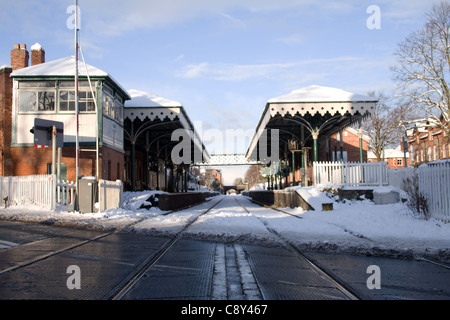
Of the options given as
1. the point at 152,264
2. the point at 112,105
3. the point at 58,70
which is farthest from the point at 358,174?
the point at 152,264

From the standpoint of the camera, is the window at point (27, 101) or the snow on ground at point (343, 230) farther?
the window at point (27, 101)

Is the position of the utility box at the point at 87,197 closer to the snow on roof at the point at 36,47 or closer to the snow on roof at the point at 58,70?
the snow on roof at the point at 58,70

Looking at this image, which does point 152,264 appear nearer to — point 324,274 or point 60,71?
point 324,274

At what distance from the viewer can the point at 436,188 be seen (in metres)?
13.1

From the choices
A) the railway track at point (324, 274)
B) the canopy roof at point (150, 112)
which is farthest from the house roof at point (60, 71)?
the railway track at point (324, 274)

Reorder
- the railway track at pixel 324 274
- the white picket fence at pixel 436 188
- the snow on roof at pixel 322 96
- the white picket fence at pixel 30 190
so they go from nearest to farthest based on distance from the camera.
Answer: the railway track at pixel 324 274, the white picket fence at pixel 436 188, the white picket fence at pixel 30 190, the snow on roof at pixel 322 96

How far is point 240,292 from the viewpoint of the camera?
4.67 metres

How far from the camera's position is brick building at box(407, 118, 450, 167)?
55.1 m

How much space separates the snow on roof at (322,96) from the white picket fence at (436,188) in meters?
11.4

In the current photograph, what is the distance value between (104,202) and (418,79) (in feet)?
87.7

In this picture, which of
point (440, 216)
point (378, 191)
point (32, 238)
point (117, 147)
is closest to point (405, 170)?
point (378, 191)

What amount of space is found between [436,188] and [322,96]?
13.6 meters

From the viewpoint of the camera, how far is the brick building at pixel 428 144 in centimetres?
5512

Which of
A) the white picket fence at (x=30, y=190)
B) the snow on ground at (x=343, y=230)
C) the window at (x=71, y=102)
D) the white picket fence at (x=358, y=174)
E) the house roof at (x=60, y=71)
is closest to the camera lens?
the snow on ground at (x=343, y=230)
